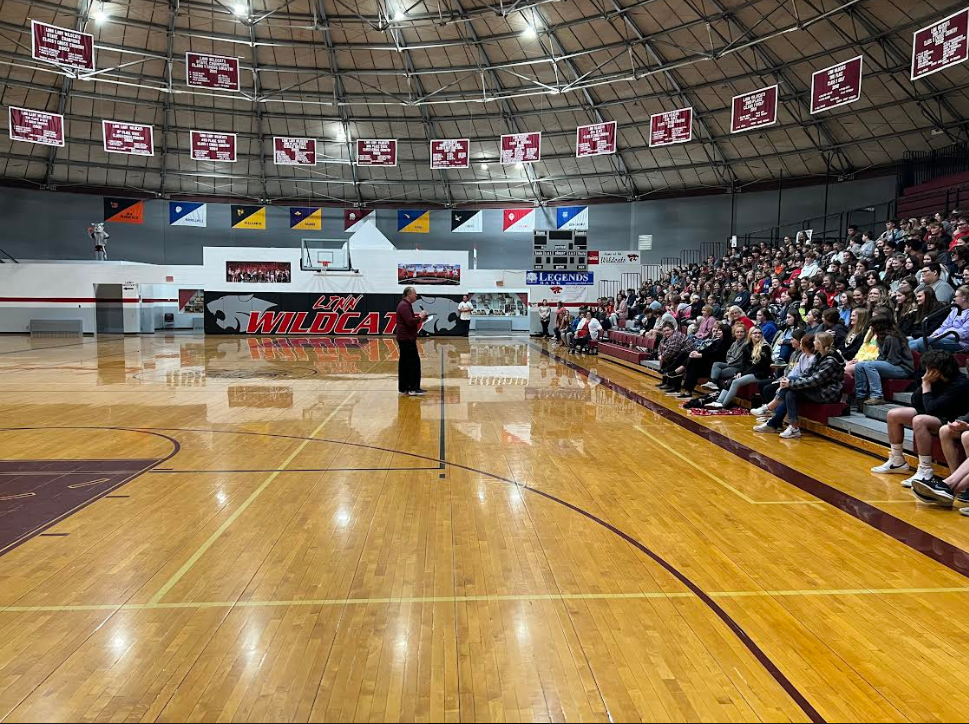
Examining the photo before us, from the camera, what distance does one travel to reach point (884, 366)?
324 inches

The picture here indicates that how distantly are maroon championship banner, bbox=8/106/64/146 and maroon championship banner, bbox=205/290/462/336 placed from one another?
8.98 m

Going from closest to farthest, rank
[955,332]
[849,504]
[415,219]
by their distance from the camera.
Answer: [849,504], [955,332], [415,219]

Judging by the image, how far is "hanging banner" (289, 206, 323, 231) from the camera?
3431cm

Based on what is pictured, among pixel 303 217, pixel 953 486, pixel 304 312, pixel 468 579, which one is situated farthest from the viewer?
pixel 303 217

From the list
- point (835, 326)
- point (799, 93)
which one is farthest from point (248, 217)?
point (835, 326)

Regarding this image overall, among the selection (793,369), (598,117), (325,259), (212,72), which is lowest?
(793,369)

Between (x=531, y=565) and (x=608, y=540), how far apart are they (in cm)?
75

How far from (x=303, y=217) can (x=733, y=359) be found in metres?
28.2

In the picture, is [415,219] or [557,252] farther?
[415,219]

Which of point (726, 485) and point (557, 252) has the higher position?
point (557, 252)

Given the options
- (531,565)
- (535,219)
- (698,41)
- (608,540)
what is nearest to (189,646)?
(531,565)

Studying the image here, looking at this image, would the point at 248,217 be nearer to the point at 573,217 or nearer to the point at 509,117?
the point at 509,117

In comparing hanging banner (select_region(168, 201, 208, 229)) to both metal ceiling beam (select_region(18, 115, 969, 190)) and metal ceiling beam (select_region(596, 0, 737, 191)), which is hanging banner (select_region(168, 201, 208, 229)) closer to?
metal ceiling beam (select_region(18, 115, 969, 190))

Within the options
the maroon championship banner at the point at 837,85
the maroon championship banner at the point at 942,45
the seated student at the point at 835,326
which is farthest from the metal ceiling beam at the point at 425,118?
the seated student at the point at 835,326
